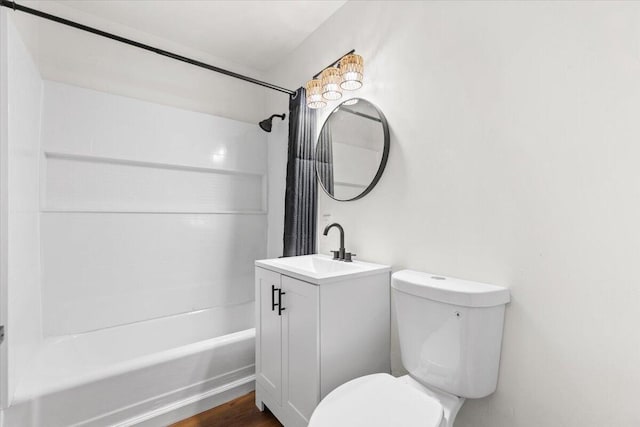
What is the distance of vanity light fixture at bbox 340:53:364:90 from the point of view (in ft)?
5.33

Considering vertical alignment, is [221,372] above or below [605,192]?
below

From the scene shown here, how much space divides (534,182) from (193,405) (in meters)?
2.06

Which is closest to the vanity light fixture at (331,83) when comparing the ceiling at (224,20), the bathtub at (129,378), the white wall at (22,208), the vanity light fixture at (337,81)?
the vanity light fixture at (337,81)

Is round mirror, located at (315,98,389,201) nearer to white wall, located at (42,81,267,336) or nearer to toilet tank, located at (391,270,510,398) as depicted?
toilet tank, located at (391,270,510,398)

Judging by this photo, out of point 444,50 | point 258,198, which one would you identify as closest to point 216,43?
point 258,198

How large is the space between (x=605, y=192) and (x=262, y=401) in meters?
1.87

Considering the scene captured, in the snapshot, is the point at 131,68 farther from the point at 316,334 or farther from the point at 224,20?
the point at 316,334

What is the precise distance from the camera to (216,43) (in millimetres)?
2381

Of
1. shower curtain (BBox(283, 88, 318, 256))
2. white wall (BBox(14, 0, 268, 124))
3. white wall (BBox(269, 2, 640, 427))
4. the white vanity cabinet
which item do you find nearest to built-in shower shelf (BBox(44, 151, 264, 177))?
white wall (BBox(14, 0, 268, 124))

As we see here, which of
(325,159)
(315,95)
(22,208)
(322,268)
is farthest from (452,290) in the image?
(22,208)

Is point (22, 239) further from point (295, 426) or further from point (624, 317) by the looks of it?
point (624, 317)

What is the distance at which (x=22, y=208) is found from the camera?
1.50 m

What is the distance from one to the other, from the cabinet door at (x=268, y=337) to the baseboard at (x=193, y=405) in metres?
0.23

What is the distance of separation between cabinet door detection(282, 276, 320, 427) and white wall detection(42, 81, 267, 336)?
4.25 feet
